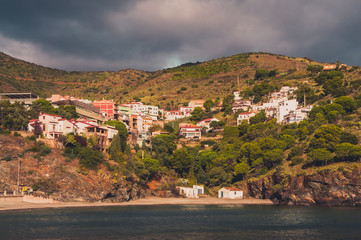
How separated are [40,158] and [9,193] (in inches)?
356

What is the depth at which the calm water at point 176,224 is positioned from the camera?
47.3 metres

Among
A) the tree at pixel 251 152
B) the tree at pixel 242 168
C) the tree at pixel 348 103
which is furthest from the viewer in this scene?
the tree at pixel 348 103

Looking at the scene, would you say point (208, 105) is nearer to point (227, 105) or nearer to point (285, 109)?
point (227, 105)

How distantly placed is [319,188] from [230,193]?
70.5ft

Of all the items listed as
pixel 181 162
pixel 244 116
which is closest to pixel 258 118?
pixel 244 116

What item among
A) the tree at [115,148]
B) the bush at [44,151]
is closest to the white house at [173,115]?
the tree at [115,148]

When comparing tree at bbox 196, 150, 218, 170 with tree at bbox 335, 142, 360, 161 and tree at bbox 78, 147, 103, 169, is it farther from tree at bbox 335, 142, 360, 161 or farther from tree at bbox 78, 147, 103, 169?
tree at bbox 78, 147, 103, 169

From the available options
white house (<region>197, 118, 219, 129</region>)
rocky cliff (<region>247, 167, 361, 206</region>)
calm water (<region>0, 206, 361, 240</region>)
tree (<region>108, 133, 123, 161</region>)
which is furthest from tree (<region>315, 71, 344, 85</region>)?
tree (<region>108, 133, 123, 161</region>)

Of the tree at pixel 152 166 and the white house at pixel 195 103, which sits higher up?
the white house at pixel 195 103

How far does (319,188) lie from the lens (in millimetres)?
80438

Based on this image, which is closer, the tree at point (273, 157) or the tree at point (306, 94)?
the tree at point (273, 157)

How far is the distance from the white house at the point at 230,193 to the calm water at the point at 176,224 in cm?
2230

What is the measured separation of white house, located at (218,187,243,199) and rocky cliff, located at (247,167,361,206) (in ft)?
23.8

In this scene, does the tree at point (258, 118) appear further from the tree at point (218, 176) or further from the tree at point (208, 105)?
the tree at point (218, 176)
